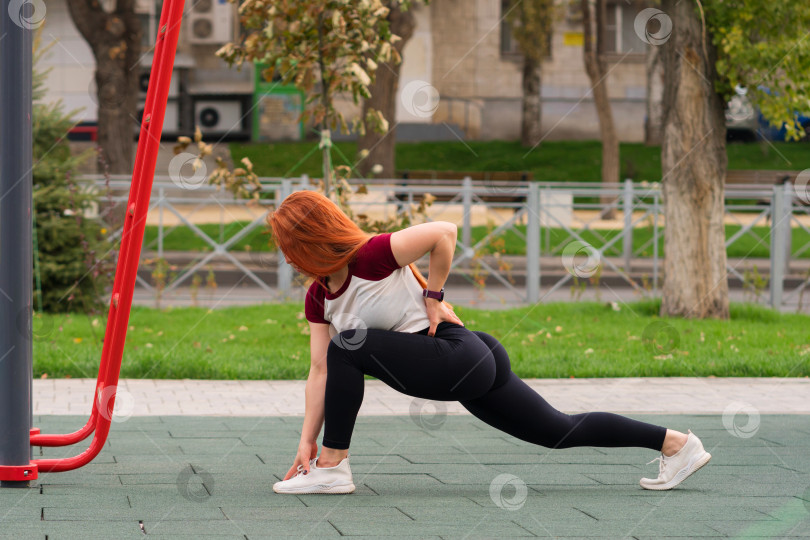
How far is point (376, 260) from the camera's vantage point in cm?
441

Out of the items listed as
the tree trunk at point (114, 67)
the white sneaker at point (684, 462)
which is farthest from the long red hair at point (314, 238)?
the tree trunk at point (114, 67)

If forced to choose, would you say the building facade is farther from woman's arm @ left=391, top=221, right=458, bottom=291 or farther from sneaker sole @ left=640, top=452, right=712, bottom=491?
woman's arm @ left=391, top=221, right=458, bottom=291

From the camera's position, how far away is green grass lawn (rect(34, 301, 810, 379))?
8758 millimetres

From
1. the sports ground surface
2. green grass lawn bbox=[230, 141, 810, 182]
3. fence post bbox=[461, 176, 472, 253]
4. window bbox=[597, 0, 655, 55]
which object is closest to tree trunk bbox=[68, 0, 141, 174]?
fence post bbox=[461, 176, 472, 253]

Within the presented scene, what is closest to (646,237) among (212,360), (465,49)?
(212,360)

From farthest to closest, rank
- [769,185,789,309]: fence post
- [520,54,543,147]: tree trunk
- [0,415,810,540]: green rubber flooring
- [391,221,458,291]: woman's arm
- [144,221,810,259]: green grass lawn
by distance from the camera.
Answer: [520,54,543,147]: tree trunk → [144,221,810,259]: green grass lawn → [769,185,789,309]: fence post → [391,221,458,291]: woman's arm → [0,415,810,540]: green rubber flooring

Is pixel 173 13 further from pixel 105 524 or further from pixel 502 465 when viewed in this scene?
pixel 502 465

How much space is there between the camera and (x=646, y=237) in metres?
19.7

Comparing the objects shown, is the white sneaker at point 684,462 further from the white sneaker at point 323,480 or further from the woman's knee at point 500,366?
the white sneaker at point 323,480

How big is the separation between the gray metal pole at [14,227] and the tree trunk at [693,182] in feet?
26.5

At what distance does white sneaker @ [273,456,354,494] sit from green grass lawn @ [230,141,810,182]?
94.2ft

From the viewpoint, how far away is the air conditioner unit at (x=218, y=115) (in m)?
40.8

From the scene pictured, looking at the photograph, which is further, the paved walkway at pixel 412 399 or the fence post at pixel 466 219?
the fence post at pixel 466 219

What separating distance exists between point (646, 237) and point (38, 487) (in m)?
16.0
